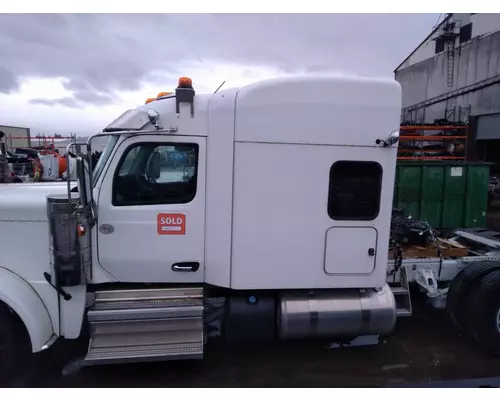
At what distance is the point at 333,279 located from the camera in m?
3.56

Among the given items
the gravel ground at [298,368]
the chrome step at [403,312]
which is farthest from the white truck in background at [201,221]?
the chrome step at [403,312]

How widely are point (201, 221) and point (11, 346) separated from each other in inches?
77.1

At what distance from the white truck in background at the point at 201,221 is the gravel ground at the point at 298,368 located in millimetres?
487

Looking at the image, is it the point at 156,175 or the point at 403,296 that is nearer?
the point at 156,175

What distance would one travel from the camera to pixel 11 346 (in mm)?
3283

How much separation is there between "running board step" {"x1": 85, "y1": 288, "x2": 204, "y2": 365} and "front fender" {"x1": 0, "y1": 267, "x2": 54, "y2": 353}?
41 centimetres

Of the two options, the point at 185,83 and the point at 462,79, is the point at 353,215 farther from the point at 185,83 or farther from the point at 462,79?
the point at 462,79

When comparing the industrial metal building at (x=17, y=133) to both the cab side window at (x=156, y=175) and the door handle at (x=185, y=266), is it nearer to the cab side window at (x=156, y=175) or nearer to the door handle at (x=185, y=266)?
the cab side window at (x=156, y=175)

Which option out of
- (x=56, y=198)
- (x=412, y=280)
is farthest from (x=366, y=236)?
(x=56, y=198)

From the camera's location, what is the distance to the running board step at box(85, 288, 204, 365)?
324cm

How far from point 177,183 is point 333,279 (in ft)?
5.58

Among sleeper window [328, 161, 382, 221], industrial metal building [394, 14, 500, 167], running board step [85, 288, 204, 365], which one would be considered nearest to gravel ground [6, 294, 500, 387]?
running board step [85, 288, 204, 365]

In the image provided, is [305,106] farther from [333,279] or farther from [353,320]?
[353,320]

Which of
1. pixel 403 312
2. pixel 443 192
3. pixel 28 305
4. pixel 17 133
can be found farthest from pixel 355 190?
pixel 17 133
